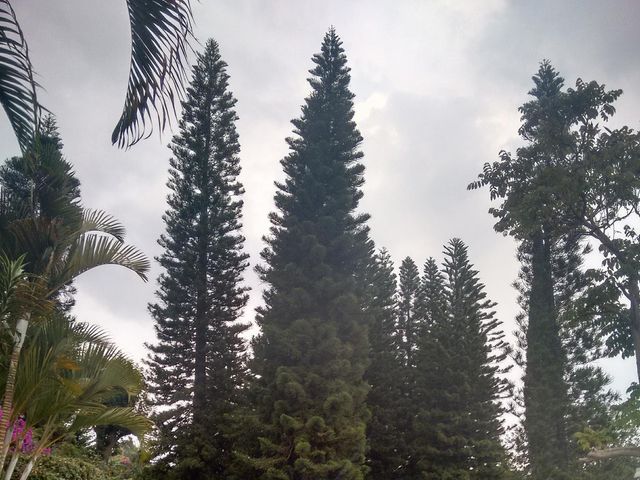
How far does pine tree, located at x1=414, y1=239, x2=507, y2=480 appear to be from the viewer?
1633cm

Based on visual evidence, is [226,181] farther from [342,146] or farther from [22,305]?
[22,305]

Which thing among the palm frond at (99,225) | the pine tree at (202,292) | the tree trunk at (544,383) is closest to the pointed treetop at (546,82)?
the tree trunk at (544,383)

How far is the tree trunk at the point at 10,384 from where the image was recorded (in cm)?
396

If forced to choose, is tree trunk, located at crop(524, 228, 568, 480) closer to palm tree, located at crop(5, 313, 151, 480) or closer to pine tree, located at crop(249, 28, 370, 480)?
pine tree, located at crop(249, 28, 370, 480)

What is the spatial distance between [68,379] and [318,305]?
1045cm

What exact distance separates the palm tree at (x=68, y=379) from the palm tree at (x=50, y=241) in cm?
14

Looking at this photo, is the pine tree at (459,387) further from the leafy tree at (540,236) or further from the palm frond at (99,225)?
the palm frond at (99,225)

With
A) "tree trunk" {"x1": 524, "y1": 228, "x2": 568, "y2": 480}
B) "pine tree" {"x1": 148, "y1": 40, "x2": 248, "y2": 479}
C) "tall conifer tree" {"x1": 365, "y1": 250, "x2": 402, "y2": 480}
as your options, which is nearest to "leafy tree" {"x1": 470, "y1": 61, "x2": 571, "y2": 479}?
"tree trunk" {"x1": 524, "y1": 228, "x2": 568, "y2": 480}

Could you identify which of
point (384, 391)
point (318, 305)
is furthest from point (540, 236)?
point (318, 305)

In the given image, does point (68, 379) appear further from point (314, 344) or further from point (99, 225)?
point (314, 344)

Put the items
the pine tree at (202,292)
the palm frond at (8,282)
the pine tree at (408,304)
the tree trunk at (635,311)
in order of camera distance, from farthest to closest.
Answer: the pine tree at (408,304) → the pine tree at (202,292) → the tree trunk at (635,311) → the palm frond at (8,282)

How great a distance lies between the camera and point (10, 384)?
410cm

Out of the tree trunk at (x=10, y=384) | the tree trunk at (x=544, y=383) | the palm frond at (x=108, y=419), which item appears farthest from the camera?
the tree trunk at (x=544, y=383)

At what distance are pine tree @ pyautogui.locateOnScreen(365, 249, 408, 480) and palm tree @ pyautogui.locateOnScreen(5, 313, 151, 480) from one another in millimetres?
11337
